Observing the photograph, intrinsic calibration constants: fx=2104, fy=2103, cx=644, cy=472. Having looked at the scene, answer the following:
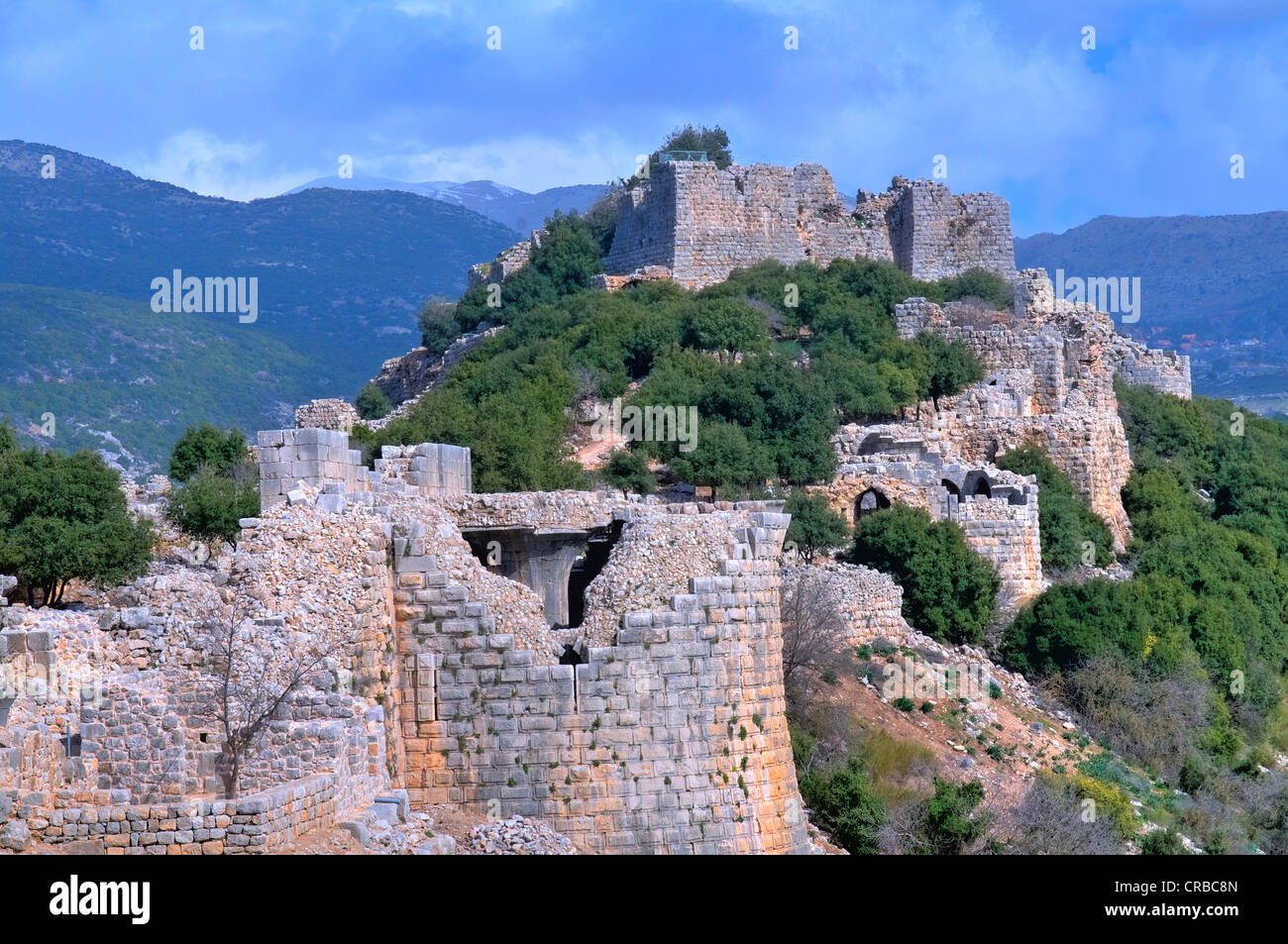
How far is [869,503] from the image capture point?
34344 millimetres

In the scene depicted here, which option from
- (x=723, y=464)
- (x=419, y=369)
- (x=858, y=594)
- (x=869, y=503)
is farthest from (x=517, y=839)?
(x=419, y=369)

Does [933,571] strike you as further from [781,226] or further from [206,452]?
[781,226]

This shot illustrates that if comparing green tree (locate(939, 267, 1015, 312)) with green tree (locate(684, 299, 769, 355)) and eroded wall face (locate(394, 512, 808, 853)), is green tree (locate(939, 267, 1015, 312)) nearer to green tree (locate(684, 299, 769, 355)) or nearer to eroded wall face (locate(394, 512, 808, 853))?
green tree (locate(684, 299, 769, 355))

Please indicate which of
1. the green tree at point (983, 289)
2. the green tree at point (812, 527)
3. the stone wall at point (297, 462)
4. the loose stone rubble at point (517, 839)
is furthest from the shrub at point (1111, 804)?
the green tree at point (983, 289)

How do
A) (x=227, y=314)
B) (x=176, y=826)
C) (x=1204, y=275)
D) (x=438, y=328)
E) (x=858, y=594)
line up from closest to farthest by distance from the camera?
→ (x=176, y=826) < (x=858, y=594) < (x=438, y=328) < (x=227, y=314) < (x=1204, y=275)

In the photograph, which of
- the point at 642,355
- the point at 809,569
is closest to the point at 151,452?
the point at 642,355

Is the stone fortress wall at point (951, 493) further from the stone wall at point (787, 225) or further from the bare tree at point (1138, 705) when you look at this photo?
the stone wall at point (787, 225)

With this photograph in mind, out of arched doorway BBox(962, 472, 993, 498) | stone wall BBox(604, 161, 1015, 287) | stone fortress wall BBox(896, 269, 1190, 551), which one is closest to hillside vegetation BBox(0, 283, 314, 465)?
stone wall BBox(604, 161, 1015, 287)

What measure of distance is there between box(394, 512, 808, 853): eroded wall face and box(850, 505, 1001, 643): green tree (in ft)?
43.0

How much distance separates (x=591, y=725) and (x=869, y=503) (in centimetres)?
1851

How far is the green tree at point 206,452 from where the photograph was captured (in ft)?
105

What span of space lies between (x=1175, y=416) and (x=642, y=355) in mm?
11150

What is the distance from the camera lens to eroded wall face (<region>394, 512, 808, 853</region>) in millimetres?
16188

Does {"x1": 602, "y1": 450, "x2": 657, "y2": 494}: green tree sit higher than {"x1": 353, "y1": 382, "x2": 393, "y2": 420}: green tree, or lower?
lower
